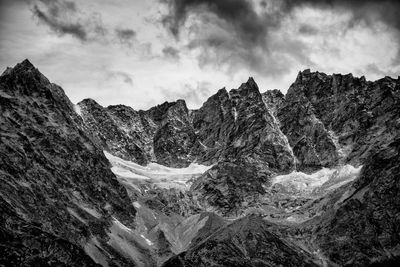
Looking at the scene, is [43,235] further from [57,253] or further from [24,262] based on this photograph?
[24,262]

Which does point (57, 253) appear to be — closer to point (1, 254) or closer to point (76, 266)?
point (76, 266)

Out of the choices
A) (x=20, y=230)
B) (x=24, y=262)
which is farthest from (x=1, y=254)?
(x=20, y=230)

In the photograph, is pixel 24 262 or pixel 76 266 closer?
pixel 24 262

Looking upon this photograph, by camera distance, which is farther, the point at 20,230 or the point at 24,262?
the point at 20,230

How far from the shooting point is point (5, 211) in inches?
7864

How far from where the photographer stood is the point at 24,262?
176250mm

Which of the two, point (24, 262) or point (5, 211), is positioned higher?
point (5, 211)

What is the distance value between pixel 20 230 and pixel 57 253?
13.7 m

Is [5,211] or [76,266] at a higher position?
[5,211]

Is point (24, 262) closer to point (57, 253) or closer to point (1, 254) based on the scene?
point (1, 254)

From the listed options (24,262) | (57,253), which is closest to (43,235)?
(57,253)

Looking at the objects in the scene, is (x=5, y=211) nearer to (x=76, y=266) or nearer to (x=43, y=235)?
(x=43, y=235)

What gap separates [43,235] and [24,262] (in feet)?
70.7

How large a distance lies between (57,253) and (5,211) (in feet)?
73.4
